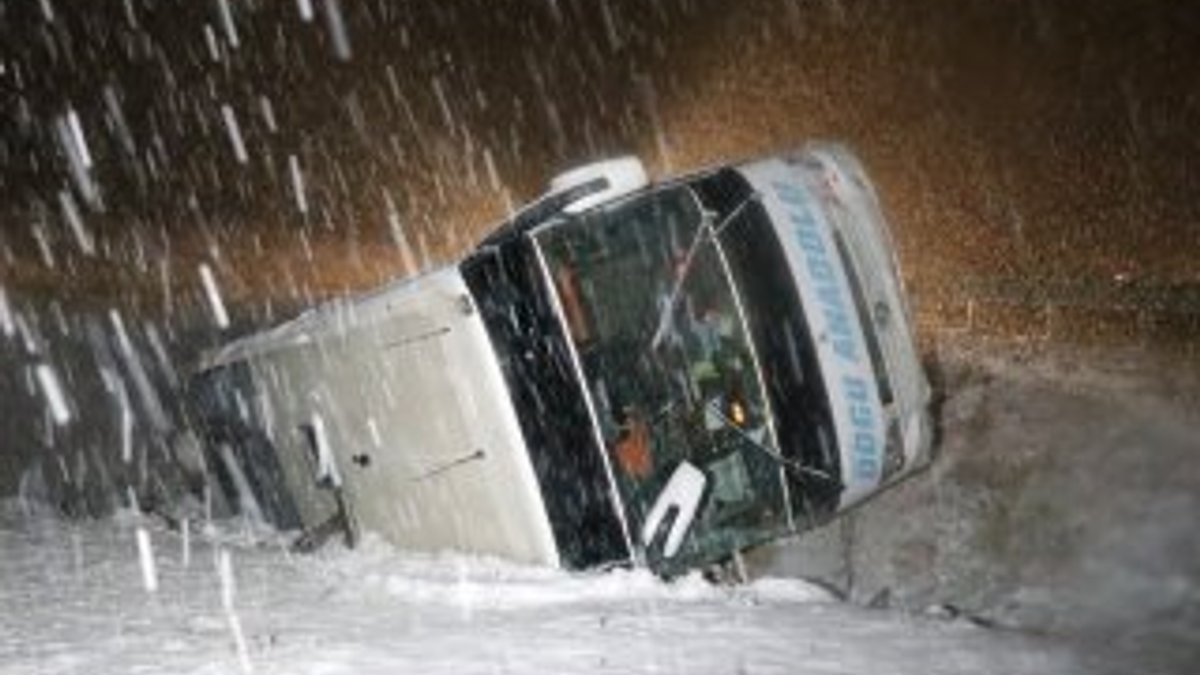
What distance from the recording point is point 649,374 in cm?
746

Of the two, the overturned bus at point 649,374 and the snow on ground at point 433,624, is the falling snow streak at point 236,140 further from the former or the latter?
the snow on ground at point 433,624

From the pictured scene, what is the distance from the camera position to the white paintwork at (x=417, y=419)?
731 centimetres

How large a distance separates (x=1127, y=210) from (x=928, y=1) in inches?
173

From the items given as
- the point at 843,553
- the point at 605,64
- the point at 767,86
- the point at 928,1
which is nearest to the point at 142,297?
the point at 605,64

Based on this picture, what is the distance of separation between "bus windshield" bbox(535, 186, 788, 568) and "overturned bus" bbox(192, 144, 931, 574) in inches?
0.4

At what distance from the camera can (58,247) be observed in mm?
19250

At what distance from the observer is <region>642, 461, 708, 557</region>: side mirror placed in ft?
A: 23.9

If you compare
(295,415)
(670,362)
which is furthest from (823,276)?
(295,415)

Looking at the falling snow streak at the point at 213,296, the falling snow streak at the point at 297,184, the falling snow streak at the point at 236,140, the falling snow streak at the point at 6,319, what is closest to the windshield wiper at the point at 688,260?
the falling snow streak at the point at 213,296

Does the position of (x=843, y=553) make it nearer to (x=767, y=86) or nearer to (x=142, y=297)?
(x=767, y=86)

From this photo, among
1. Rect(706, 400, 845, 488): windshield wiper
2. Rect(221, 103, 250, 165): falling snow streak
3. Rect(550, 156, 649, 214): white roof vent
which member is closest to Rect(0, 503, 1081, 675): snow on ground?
Rect(706, 400, 845, 488): windshield wiper

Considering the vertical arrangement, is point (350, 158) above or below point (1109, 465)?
above

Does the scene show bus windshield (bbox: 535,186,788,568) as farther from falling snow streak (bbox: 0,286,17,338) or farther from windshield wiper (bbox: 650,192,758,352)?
falling snow streak (bbox: 0,286,17,338)

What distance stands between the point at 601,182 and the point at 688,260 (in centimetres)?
68
